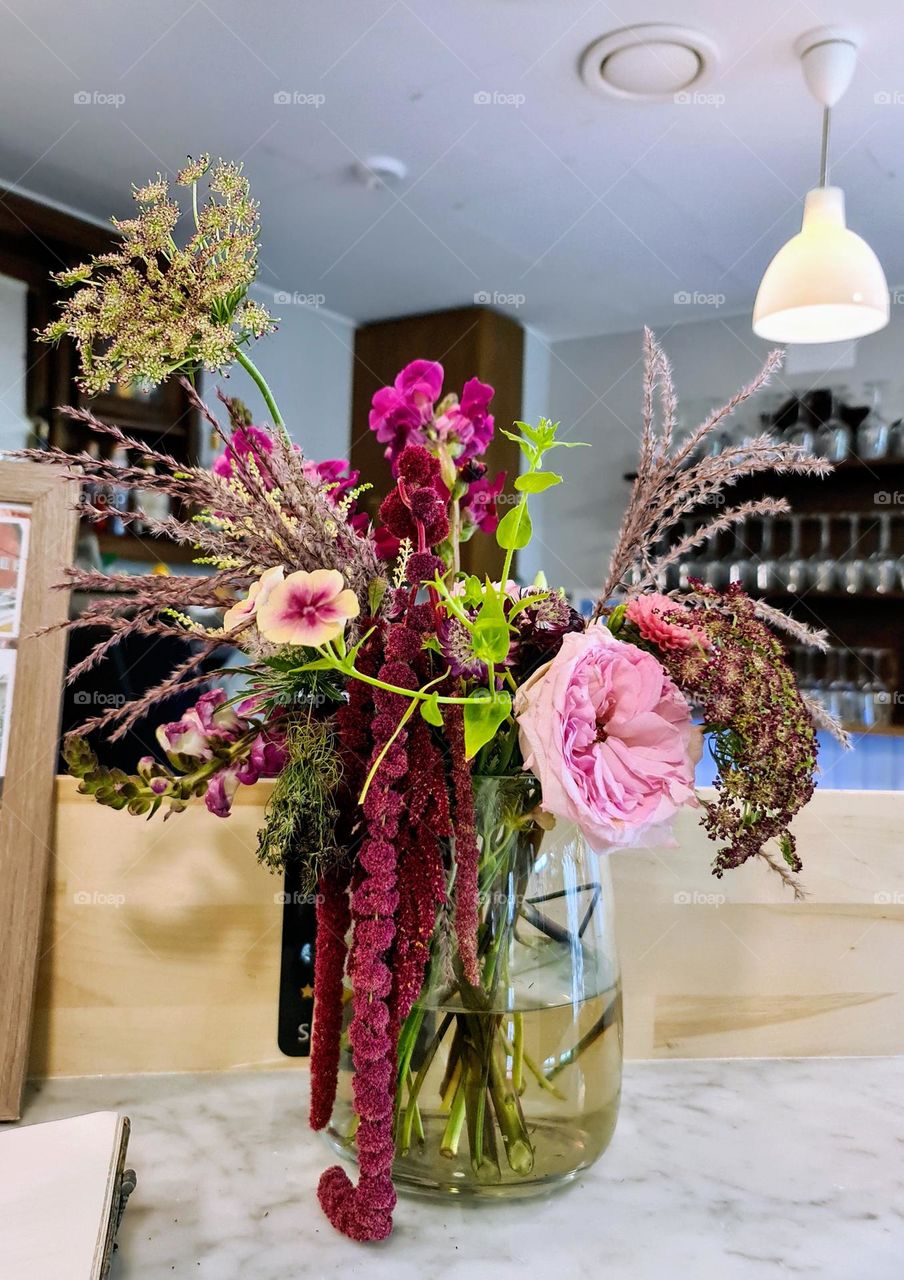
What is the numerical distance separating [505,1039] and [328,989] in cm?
10

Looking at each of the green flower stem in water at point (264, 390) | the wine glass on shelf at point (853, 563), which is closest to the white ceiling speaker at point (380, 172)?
the wine glass on shelf at point (853, 563)

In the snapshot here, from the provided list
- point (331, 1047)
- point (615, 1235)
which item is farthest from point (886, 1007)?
point (331, 1047)

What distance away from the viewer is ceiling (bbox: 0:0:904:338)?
235 centimetres

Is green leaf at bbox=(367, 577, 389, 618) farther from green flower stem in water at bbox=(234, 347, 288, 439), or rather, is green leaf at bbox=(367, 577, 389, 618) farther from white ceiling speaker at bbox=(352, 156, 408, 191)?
white ceiling speaker at bbox=(352, 156, 408, 191)

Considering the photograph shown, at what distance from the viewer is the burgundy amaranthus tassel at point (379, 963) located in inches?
19.6

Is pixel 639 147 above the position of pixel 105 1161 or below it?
above

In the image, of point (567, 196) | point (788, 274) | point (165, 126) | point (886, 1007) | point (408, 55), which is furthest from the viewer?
point (567, 196)

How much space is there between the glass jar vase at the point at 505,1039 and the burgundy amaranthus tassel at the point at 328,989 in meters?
0.04

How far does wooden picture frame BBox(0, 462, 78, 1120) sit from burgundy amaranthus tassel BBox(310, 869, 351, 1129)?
0.73 feet

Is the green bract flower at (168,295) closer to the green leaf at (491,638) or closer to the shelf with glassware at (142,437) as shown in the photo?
the green leaf at (491,638)

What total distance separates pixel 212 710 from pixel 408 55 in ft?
7.77

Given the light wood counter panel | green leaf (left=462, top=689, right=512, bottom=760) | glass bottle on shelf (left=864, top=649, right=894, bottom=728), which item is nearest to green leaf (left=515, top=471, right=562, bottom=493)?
green leaf (left=462, top=689, right=512, bottom=760)

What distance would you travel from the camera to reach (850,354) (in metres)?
4.12

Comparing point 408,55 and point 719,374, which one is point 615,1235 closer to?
point 408,55
